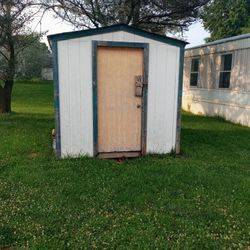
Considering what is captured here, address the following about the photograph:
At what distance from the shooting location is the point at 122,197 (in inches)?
170

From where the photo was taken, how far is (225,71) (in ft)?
40.9

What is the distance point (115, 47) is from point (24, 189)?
3.15 meters

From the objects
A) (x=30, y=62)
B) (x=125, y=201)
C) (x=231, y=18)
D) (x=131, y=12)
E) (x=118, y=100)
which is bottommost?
(x=125, y=201)

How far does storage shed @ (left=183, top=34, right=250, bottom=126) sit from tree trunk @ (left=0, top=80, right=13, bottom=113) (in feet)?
28.1

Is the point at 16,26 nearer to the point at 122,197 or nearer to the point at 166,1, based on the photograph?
the point at 166,1

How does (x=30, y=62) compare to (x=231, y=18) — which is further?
(x=231, y=18)

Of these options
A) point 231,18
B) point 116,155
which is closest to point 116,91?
point 116,155

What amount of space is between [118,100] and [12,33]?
5938 millimetres

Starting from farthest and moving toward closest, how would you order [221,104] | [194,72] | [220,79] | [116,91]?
[194,72], [220,79], [221,104], [116,91]

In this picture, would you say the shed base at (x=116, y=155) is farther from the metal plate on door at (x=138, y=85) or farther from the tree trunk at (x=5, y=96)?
the tree trunk at (x=5, y=96)

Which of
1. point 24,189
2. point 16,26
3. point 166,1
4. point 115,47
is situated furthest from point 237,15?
point 24,189

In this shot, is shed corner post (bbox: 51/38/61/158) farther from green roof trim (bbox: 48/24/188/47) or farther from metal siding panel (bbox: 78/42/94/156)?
metal siding panel (bbox: 78/42/94/156)

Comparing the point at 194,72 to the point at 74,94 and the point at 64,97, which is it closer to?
the point at 74,94

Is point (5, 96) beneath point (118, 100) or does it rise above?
beneath
